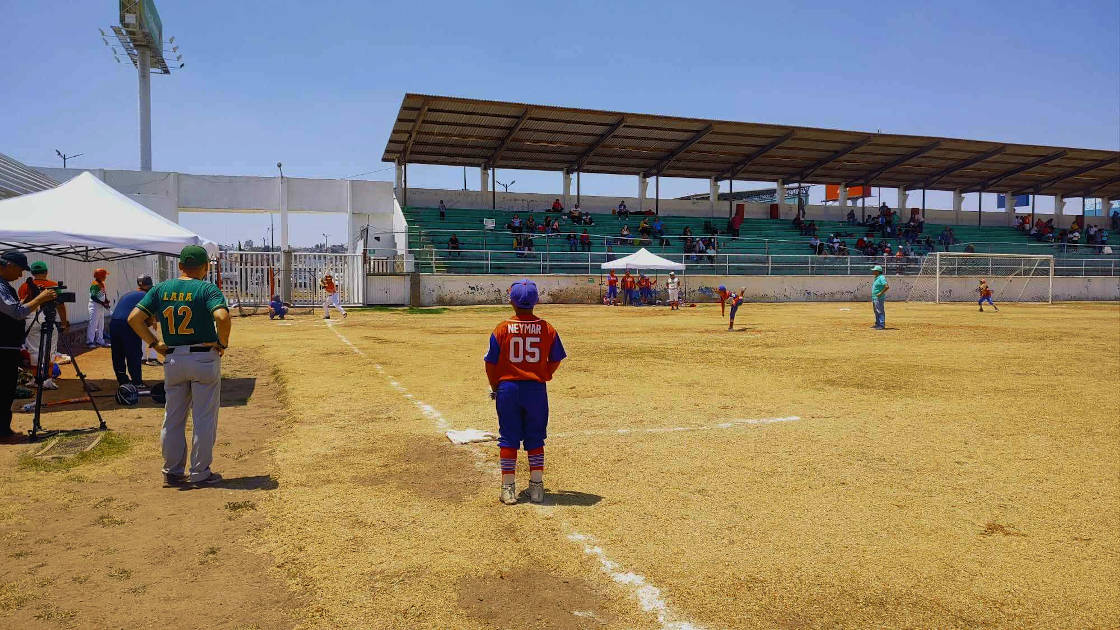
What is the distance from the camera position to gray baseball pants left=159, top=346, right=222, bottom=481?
221 inches

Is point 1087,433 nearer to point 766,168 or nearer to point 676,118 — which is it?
Result: point 676,118

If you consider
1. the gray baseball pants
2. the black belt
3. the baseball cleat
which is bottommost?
the baseball cleat

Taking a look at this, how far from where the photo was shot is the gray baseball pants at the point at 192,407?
18.4 ft

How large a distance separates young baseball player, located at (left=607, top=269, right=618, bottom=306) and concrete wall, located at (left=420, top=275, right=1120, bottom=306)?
45.6 inches

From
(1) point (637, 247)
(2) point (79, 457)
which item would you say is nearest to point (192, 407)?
(2) point (79, 457)

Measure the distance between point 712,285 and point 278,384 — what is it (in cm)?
2934

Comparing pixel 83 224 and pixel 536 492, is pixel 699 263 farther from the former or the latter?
pixel 536 492

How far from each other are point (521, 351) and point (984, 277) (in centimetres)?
4427

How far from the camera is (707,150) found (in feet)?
134

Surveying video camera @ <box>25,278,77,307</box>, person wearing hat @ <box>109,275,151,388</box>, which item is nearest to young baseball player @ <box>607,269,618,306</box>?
person wearing hat @ <box>109,275,151,388</box>

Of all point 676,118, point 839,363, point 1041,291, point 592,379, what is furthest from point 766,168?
point 592,379

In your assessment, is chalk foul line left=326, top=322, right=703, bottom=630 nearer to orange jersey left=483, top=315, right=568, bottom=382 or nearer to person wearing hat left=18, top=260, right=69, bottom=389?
orange jersey left=483, top=315, right=568, bottom=382

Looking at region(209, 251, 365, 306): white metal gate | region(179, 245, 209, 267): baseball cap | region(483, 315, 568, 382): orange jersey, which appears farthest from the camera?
region(209, 251, 365, 306): white metal gate

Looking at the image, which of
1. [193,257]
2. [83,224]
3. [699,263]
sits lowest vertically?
[193,257]
